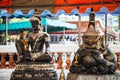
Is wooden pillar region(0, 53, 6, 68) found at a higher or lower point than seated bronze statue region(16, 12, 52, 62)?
lower

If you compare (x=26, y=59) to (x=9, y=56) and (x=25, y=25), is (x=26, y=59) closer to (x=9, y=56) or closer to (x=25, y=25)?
(x=9, y=56)

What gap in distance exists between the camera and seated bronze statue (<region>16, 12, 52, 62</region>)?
3885 millimetres

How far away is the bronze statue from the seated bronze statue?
1.57ft

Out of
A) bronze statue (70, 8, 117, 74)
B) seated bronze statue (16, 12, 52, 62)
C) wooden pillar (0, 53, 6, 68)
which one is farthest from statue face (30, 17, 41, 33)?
wooden pillar (0, 53, 6, 68)

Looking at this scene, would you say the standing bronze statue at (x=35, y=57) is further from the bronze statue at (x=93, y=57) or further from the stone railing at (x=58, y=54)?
the stone railing at (x=58, y=54)

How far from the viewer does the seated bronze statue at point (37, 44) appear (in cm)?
388

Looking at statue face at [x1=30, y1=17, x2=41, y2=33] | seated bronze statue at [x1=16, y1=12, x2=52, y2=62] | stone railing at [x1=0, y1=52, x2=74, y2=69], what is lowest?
stone railing at [x1=0, y1=52, x2=74, y2=69]

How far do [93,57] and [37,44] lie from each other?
0.82 meters

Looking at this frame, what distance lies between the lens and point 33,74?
3.80 meters

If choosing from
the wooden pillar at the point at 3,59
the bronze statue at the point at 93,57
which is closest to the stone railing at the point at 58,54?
the wooden pillar at the point at 3,59

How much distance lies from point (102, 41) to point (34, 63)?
871 millimetres

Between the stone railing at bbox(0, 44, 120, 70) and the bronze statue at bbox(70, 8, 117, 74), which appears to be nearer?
the bronze statue at bbox(70, 8, 117, 74)

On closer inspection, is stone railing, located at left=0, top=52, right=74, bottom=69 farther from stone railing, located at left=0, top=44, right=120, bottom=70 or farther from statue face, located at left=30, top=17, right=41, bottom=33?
statue face, located at left=30, top=17, right=41, bottom=33

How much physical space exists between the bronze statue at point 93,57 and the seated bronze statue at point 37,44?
1.57 ft
